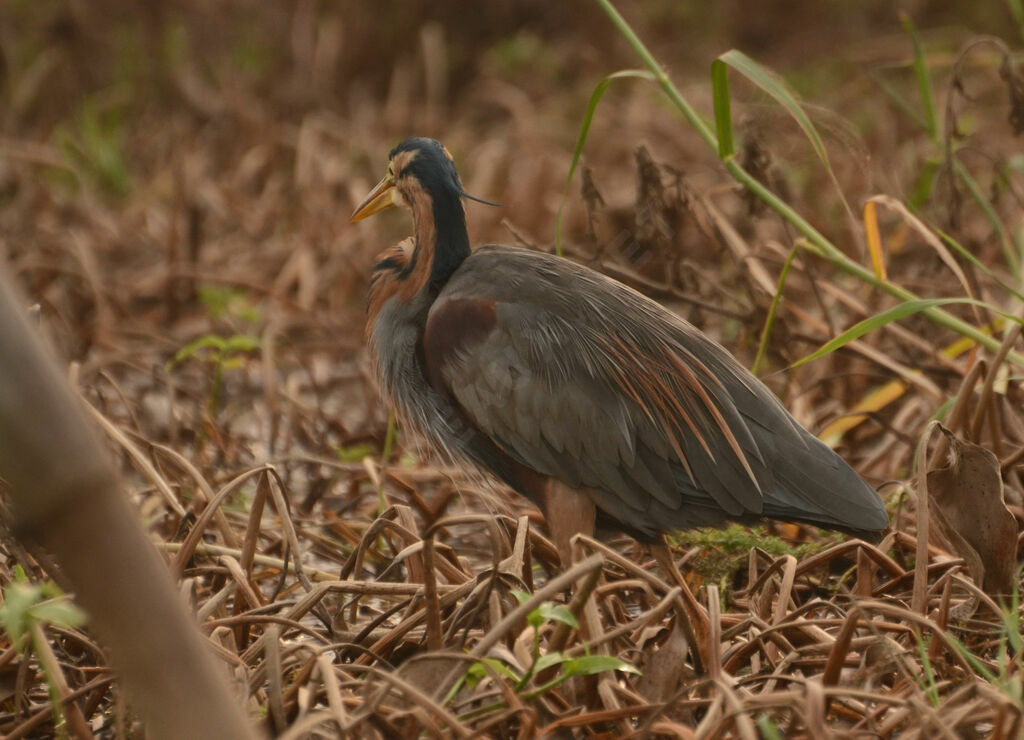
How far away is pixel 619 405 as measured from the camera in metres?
2.82

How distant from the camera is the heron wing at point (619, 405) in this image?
274cm

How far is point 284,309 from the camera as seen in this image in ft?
18.1

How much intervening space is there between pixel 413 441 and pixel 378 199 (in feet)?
2.20

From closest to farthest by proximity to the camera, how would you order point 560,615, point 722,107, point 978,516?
point 560,615 → point 978,516 → point 722,107

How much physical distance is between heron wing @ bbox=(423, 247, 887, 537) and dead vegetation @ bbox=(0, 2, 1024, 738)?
0.58ft

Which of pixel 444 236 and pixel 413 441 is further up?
pixel 444 236

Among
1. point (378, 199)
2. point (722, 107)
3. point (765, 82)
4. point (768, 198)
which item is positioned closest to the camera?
point (765, 82)

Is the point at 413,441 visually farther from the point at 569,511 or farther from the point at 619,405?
the point at 619,405

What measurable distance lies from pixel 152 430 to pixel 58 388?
3.30 metres

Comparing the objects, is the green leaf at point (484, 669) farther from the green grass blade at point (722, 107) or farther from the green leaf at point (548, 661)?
the green grass blade at point (722, 107)

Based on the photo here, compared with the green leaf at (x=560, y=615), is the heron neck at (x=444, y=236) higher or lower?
higher

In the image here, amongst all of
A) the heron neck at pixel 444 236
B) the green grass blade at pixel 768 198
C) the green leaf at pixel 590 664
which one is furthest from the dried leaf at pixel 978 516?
the heron neck at pixel 444 236

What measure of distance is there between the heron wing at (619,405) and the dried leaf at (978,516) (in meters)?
0.19

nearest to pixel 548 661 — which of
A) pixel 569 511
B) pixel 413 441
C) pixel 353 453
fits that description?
pixel 569 511
